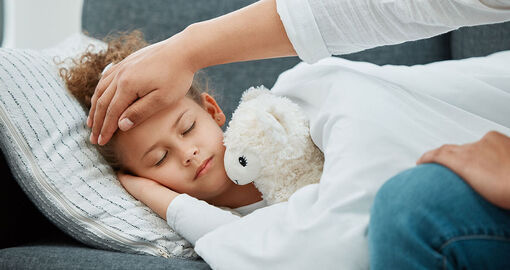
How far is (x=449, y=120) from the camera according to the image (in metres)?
0.81

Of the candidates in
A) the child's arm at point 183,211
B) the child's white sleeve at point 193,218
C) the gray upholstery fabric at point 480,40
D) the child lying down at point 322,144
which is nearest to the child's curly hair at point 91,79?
the child lying down at point 322,144

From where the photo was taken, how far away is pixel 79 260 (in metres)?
0.77

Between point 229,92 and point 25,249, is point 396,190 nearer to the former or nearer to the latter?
point 25,249

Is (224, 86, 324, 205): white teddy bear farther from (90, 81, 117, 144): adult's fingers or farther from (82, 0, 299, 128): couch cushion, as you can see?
(82, 0, 299, 128): couch cushion

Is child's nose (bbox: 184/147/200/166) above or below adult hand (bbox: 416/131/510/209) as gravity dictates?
below

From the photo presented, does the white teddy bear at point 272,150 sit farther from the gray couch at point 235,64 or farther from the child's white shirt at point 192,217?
the gray couch at point 235,64

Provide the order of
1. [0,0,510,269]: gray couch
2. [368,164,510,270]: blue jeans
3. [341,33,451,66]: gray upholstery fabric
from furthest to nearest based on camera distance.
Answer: [341,33,451,66]: gray upholstery fabric
[0,0,510,269]: gray couch
[368,164,510,270]: blue jeans

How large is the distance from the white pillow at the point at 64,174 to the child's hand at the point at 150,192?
14 millimetres

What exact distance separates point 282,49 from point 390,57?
0.83 meters

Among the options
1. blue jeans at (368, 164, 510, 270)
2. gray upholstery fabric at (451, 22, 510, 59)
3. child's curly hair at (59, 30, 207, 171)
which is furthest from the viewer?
gray upholstery fabric at (451, 22, 510, 59)

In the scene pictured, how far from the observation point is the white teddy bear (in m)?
0.89

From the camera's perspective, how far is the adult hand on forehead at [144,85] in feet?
2.77

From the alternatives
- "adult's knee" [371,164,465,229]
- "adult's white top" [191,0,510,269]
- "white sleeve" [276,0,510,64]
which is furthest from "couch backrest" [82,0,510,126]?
"adult's knee" [371,164,465,229]

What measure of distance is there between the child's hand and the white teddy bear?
14 centimetres
